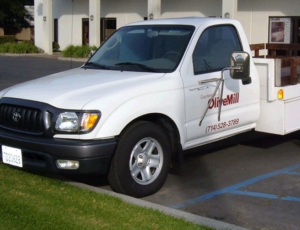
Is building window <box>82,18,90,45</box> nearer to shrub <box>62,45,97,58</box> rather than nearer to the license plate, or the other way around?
shrub <box>62,45,97,58</box>

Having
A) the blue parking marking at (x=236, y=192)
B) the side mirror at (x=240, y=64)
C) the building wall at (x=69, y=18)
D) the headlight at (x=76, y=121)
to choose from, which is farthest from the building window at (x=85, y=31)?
the headlight at (x=76, y=121)

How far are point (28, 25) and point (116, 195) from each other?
4063 centimetres

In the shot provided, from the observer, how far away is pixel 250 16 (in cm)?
2281

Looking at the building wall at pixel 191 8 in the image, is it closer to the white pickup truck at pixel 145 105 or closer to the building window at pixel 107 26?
the building window at pixel 107 26

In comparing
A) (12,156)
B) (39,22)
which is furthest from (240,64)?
(39,22)

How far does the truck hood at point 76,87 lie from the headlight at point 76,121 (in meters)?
0.09

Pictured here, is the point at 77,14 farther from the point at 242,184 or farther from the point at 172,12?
the point at 242,184

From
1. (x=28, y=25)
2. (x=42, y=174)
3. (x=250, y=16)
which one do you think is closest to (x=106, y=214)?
(x=42, y=174)

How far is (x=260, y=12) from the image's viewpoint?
73.6 feet

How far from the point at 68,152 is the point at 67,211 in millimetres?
573

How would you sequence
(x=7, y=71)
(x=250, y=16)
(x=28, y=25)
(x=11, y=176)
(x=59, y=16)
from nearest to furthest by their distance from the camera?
1. (x=11, y=176)
2. (x=7, y=71)
3. (x=250, y=16)
4. (x=59, y=16)
5. (x=28, y=25)

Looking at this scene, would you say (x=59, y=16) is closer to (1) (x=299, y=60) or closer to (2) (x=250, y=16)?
(2) (x=250, y=16)

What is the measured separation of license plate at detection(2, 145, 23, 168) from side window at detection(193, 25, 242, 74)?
223 centimetres

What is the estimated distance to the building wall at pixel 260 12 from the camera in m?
21.5
